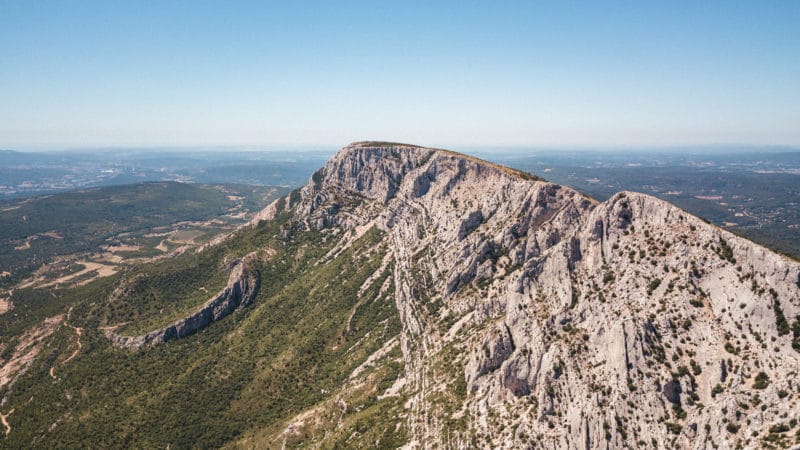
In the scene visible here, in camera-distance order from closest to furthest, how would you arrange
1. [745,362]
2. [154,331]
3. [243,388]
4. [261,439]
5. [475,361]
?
1. [745,362]
2. [475,361]
3. [261,439]
4. [243,388]
5. [154,331]

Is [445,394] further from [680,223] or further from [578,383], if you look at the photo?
[680,223]

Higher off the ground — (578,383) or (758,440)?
(758,440)

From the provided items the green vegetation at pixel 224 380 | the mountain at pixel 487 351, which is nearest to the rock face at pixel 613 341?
the mountain at pixel 487 351

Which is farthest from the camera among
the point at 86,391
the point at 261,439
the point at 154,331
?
the point at 154,331

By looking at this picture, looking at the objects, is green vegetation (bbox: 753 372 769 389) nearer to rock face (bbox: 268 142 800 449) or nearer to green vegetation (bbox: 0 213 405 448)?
rock face (bbox: 268 142 800 449)

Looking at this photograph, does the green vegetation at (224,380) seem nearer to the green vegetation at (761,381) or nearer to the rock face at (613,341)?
the rock face at (613,341)

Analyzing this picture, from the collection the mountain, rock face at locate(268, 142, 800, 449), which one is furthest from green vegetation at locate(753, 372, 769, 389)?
rock face at locate(268, 142, 800, 449)

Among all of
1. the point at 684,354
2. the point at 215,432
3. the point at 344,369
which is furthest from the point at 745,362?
the point at 215,432

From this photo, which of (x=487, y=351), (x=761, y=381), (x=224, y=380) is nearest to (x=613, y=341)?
(x=761, y=381)
